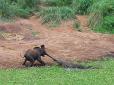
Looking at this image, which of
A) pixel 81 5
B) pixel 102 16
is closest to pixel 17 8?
pixel 81 5

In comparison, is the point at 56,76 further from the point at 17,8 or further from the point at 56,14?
the point at 17,8

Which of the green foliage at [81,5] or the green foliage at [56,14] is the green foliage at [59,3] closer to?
the green foliage at [81,5]

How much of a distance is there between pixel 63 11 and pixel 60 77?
816 centimetres

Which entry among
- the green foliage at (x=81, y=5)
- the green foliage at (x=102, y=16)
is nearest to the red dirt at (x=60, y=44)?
the green foliage at (x=102, y=16)

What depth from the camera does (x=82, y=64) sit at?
43.3 feet

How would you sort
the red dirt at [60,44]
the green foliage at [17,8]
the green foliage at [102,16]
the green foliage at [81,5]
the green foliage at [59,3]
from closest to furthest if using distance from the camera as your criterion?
1. the red dirt at [60,44]
2. the green foliage at [102,16]
3. the green foliage at [17,8]
4. the green foliage at [81,5]
5. the green foliage at [59,3]

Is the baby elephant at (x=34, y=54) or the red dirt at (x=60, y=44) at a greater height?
the baby elephant at (x=34, y=54)

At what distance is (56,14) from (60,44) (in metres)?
3.86

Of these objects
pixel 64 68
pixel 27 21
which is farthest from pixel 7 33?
pixel 64 68

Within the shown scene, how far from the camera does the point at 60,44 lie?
15438 mm

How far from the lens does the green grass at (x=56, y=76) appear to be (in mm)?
10914

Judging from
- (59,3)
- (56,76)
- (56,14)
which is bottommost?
(59,3)

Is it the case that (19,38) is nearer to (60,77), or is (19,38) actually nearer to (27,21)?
(27,21)

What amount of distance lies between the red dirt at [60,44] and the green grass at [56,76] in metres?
0.94
